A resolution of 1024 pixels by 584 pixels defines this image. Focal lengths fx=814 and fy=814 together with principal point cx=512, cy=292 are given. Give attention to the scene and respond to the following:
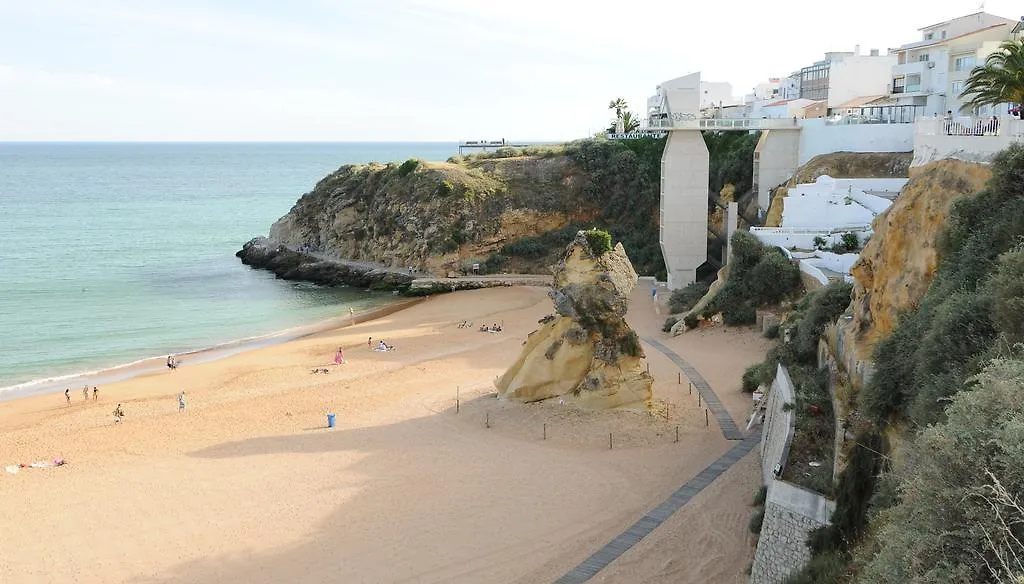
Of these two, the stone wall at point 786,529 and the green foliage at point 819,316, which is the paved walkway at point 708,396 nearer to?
the green foliage at point 819,316

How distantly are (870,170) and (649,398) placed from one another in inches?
711

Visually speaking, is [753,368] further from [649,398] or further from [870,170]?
[870,170]

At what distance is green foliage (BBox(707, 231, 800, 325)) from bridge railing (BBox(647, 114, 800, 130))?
25.7 ft

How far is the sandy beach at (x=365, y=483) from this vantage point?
1415cm

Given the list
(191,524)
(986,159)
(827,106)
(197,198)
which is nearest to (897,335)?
(986,159)

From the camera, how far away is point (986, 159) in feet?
44.6

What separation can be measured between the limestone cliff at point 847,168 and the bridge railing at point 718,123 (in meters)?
3.36

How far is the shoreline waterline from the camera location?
27859 mm

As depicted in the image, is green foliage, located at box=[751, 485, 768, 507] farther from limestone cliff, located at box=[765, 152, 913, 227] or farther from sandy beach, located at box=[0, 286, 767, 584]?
limestone cliff, located at box=[765, 152, 913, 227]

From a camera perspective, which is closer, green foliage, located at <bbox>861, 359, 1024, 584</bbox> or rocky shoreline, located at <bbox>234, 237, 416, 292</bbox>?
green foliage, located at <bbox>861, 359, 1024, 584</bbox>

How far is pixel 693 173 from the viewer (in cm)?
3706

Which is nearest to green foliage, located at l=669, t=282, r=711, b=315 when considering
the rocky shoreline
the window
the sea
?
the window

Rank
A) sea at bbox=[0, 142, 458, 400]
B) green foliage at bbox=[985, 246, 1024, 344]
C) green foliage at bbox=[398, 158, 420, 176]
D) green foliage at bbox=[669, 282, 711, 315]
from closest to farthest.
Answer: green foliage at bbox=[985, 246, 1024, 344]
sea at bbox=[0, 142, 458, 400]
green foliage at bbox=[669, 282, 711, 315]
green foliage at bbox=[398, 158, 420, 176]

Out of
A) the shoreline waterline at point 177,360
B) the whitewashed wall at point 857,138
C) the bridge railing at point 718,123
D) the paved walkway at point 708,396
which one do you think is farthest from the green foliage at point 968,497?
the bridge railing at point 718,123
